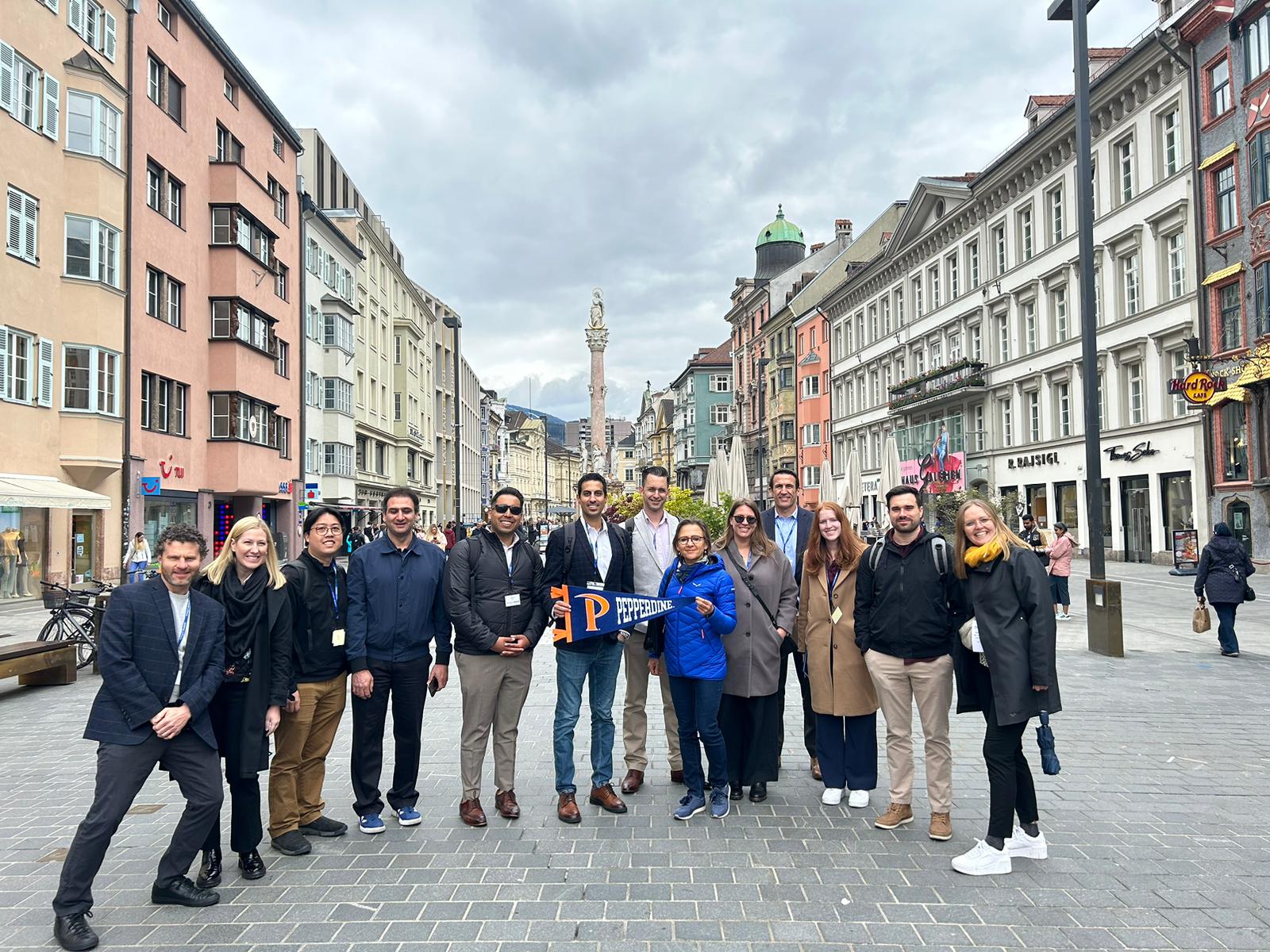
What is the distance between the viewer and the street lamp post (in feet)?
40.0

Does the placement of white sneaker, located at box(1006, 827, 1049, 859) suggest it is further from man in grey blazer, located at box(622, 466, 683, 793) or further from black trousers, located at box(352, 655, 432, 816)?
black trousers, located at box(352, 655, 432, 816)

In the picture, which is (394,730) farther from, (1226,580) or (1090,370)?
(1226,580)

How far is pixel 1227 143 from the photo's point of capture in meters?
26.4

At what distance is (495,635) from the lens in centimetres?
576

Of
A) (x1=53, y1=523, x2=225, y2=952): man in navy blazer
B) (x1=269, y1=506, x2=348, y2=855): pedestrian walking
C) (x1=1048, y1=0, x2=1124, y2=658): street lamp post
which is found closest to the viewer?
(x1=53, y1=523, x2=225, y2=952): man in navy blazer

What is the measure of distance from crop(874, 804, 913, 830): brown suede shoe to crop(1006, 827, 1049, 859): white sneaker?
0.65m

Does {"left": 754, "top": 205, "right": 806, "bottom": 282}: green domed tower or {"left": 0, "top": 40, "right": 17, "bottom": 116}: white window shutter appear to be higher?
{"left": 754, "top": 205, "right": 806, "bottom": 282}: green domed tower

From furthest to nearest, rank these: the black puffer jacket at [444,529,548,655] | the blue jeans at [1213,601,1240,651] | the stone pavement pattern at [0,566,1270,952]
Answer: the blue jeans at [1213,601,1240,651], the black puffer jacket at [444,529,548,655], the stone pavement pattern at [0,566,1270,952]

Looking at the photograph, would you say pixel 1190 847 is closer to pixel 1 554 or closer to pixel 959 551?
pixel 959 551

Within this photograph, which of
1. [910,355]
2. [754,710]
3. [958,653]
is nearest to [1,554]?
[754,710]

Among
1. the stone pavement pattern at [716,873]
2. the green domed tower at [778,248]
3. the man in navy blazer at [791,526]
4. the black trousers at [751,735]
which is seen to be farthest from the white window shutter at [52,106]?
the green domed tower at [778,248]

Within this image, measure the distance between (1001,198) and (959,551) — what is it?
1551 inches

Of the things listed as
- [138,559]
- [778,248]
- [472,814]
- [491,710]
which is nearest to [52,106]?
[138,559]

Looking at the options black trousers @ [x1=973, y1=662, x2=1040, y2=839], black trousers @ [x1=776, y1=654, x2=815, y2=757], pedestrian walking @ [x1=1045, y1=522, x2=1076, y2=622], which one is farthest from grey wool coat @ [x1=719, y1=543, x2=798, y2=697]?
pedestrian walking @ [x1=1045, y1=522, x2=1076, y2=622]
